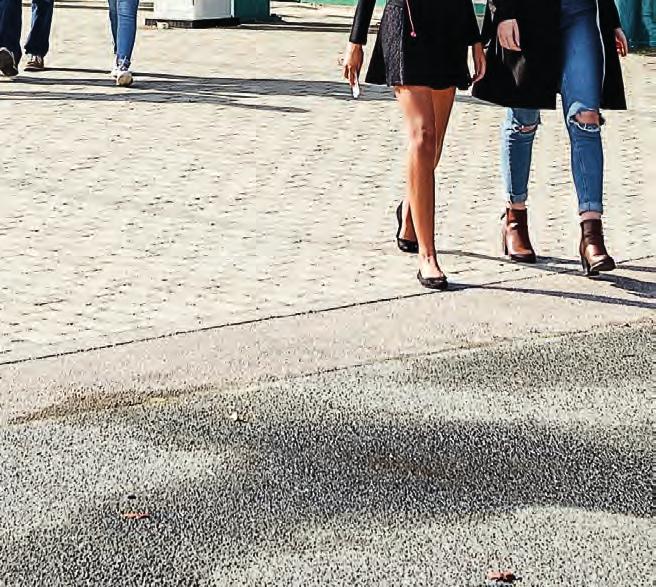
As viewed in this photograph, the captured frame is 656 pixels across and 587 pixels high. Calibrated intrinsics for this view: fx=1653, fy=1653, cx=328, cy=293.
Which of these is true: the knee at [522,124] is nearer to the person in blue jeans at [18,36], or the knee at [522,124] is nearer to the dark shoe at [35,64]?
the person in blue jeans at [18,36]

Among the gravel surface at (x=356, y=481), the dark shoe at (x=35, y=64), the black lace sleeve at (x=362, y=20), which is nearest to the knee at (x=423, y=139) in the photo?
the black lace sleeve at (x=362, y=20)

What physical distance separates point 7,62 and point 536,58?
7935 mm

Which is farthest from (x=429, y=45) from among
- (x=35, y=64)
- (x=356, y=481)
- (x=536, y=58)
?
(x=35, y=64)

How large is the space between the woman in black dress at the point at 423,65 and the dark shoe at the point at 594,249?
65cm

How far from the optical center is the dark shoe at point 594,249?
24.2ft

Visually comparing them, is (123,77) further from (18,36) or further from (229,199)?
(229,199)

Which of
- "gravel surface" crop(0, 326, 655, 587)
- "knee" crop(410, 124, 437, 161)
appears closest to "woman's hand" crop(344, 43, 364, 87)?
"knee" crop(410, 124, 437, 161)

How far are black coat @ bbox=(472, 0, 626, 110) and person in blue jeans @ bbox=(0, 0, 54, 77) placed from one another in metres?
7.77

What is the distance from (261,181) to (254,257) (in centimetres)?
206

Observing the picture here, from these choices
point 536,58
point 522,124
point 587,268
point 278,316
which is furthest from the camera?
point 522,124

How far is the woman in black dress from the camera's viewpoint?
23.9 ft

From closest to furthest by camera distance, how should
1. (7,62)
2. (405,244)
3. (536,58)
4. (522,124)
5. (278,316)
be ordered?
(278,316)
(536,58)
(522,124)
(405,244)
(7,62)

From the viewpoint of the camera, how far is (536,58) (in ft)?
24.2

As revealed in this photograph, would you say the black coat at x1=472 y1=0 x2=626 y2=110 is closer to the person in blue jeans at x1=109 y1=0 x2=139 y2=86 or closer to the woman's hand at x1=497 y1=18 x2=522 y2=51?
the woman's hand at x1=497 y1=18 x2=522 y2=51
